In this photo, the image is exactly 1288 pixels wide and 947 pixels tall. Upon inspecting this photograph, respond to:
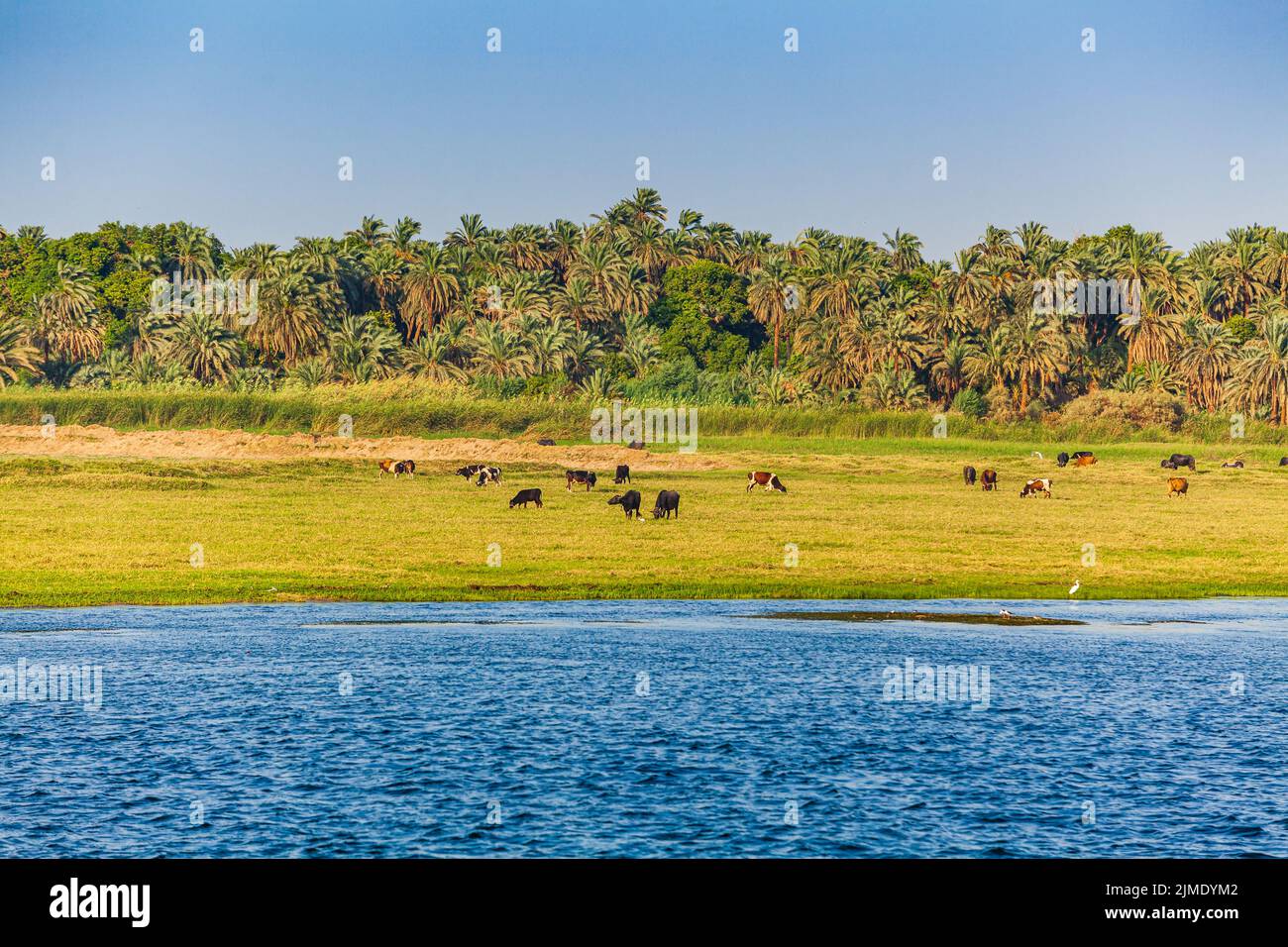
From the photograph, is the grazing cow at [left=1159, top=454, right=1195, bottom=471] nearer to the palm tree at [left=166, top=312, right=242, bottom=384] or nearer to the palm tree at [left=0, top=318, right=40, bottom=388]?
the palm tree at [left=166, top=312, right=242, bottom=384]

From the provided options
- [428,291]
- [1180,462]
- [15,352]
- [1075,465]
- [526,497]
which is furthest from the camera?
[428,291]

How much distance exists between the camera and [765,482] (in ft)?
212

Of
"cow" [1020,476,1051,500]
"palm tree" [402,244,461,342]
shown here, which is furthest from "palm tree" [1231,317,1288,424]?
"palm tree" [402,244,461,342]

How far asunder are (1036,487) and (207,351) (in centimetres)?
8342

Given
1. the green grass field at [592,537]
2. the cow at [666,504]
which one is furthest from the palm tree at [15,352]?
the cow at [666,504]

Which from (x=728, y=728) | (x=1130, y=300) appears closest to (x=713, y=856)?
(x=728, y=728)

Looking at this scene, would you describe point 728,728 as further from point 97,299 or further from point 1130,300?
point 97,299

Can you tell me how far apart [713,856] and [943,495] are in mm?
48994

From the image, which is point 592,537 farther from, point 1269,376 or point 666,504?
point 1269,376

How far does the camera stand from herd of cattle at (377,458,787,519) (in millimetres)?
53594

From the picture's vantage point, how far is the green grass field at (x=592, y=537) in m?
40.4

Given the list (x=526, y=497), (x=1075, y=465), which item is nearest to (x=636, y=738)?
(x=526, y=497)

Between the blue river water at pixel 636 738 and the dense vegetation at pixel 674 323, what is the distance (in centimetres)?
8142
